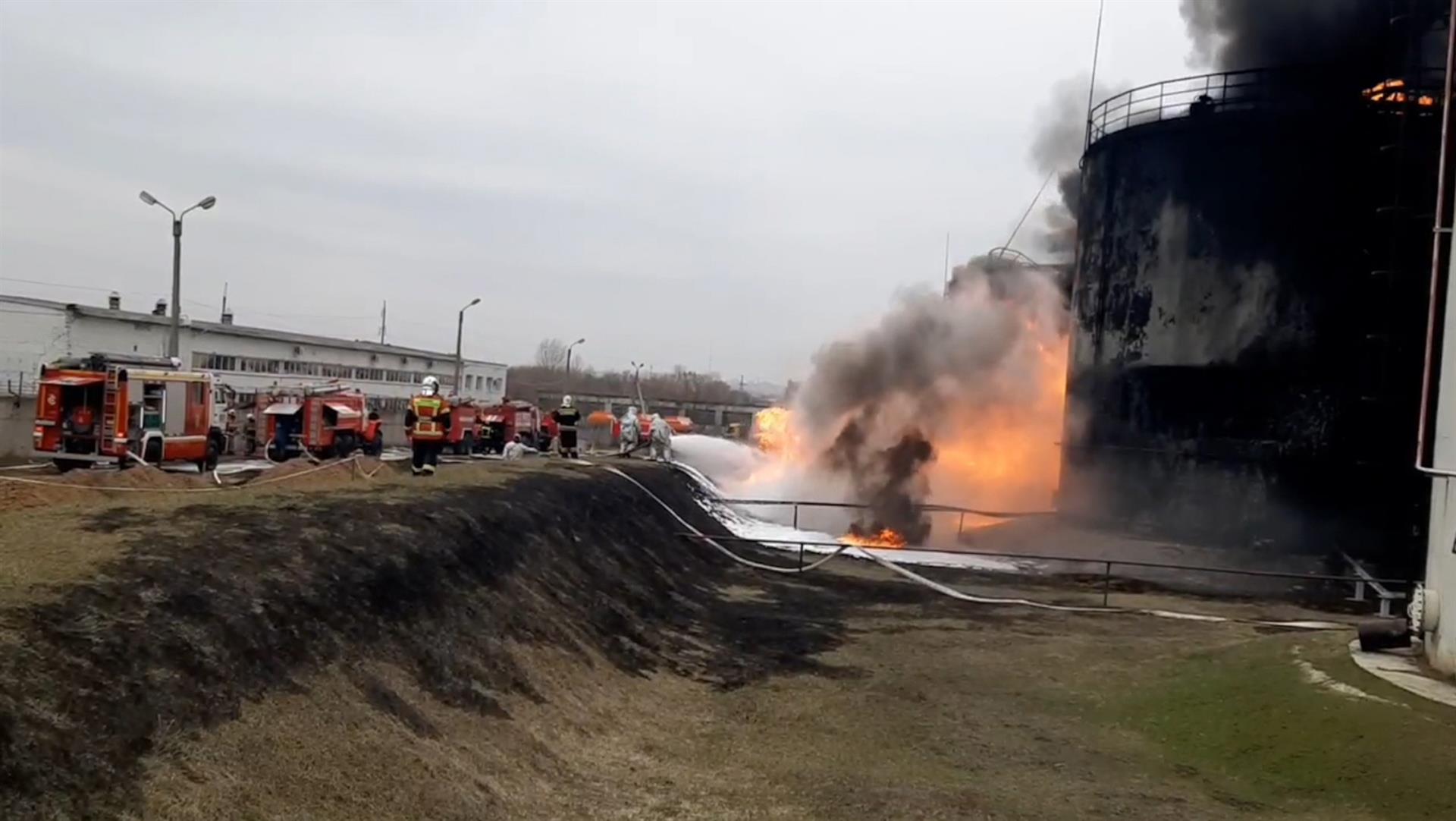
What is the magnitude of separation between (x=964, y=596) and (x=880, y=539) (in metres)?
8.98

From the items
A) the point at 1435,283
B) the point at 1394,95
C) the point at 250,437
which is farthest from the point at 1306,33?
the point at 250,437

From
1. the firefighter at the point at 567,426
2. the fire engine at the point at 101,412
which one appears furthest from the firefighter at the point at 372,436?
the firefighter at the point at 567,426

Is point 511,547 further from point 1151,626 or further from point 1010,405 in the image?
point 1010,405

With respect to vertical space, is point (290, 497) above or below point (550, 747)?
above

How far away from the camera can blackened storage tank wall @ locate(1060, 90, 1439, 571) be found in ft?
82.3

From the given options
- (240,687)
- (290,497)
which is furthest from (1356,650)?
(290,497)

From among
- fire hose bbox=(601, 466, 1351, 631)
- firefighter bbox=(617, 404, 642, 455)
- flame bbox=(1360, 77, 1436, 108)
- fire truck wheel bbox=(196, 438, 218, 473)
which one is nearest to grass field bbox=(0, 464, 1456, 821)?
fire hose bbox=(601, 466, 1351, 631)

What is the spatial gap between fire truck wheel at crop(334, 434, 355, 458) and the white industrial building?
574cm

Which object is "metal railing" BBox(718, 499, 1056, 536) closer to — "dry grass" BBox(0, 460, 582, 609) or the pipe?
"dry grass" BBox(0, 460, 582, 609)

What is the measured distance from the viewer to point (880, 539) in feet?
Answer: 97.5

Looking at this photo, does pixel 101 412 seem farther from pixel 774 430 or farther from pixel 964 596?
pixel 774 430

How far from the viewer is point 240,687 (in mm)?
7344

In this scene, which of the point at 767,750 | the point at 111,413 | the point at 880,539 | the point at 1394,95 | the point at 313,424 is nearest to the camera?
the point at 767,750

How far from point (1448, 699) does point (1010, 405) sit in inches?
1016
